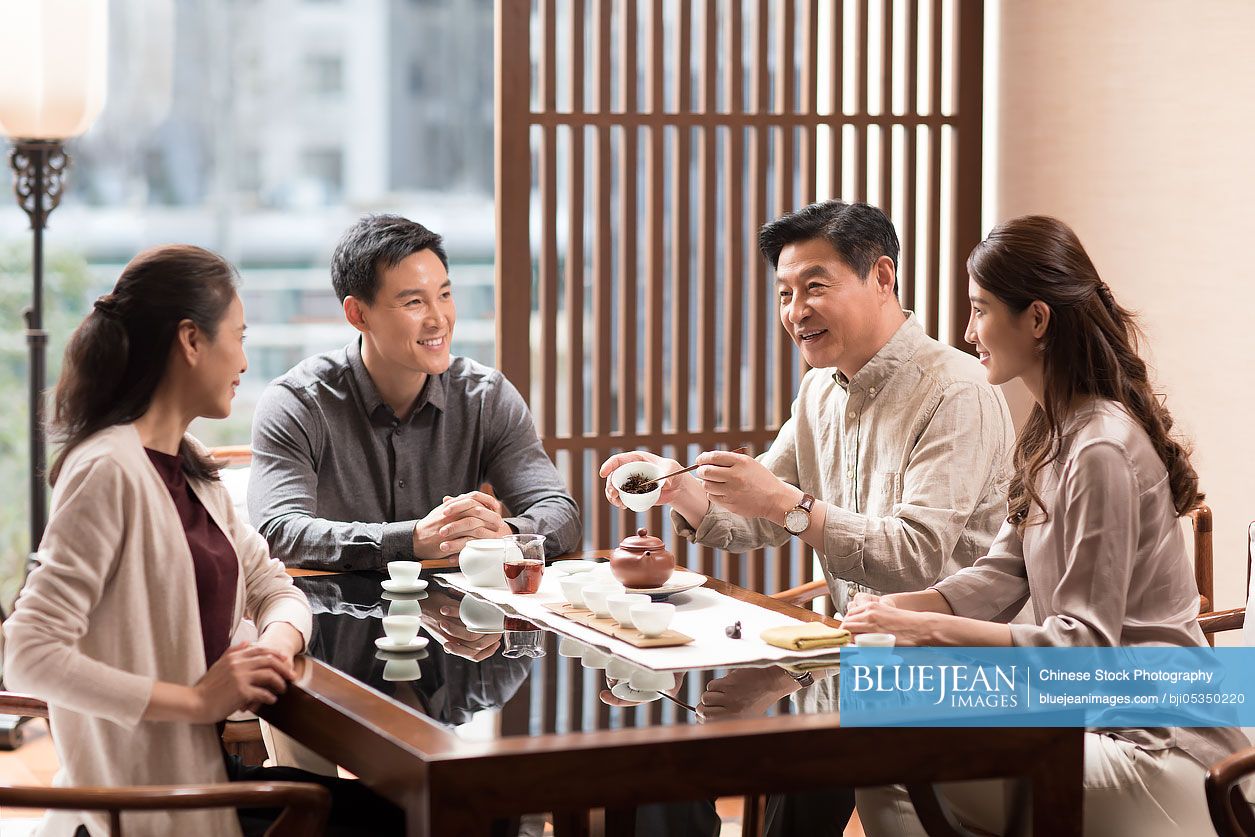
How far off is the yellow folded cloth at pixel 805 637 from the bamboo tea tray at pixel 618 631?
0.12 metres

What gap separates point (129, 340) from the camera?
1.90 m

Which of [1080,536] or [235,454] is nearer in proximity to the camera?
[1080,536]

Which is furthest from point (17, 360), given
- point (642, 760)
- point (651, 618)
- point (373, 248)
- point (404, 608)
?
point (642, 760)

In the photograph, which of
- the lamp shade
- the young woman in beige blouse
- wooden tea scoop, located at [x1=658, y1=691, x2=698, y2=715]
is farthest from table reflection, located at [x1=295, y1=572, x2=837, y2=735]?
the lamp shade

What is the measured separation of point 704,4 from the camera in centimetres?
378

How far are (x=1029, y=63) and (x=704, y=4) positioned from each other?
969 mm

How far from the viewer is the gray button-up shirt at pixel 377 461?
2738 mm

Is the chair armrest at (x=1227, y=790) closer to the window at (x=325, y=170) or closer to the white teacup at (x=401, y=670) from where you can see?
the white teacup at (x=401, y=670)

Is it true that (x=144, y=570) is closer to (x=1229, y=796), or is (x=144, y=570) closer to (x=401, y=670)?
(x=401, y=670)

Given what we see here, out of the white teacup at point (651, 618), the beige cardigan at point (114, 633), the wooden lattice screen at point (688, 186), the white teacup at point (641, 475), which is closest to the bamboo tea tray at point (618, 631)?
the white teacup at point (651, 618)

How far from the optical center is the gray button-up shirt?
2.74m

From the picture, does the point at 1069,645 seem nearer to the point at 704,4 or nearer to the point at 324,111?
the point at 704,4

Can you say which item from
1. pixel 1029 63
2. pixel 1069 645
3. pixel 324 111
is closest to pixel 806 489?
pixel 1069 645

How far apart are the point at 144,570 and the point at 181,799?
0.33 m
